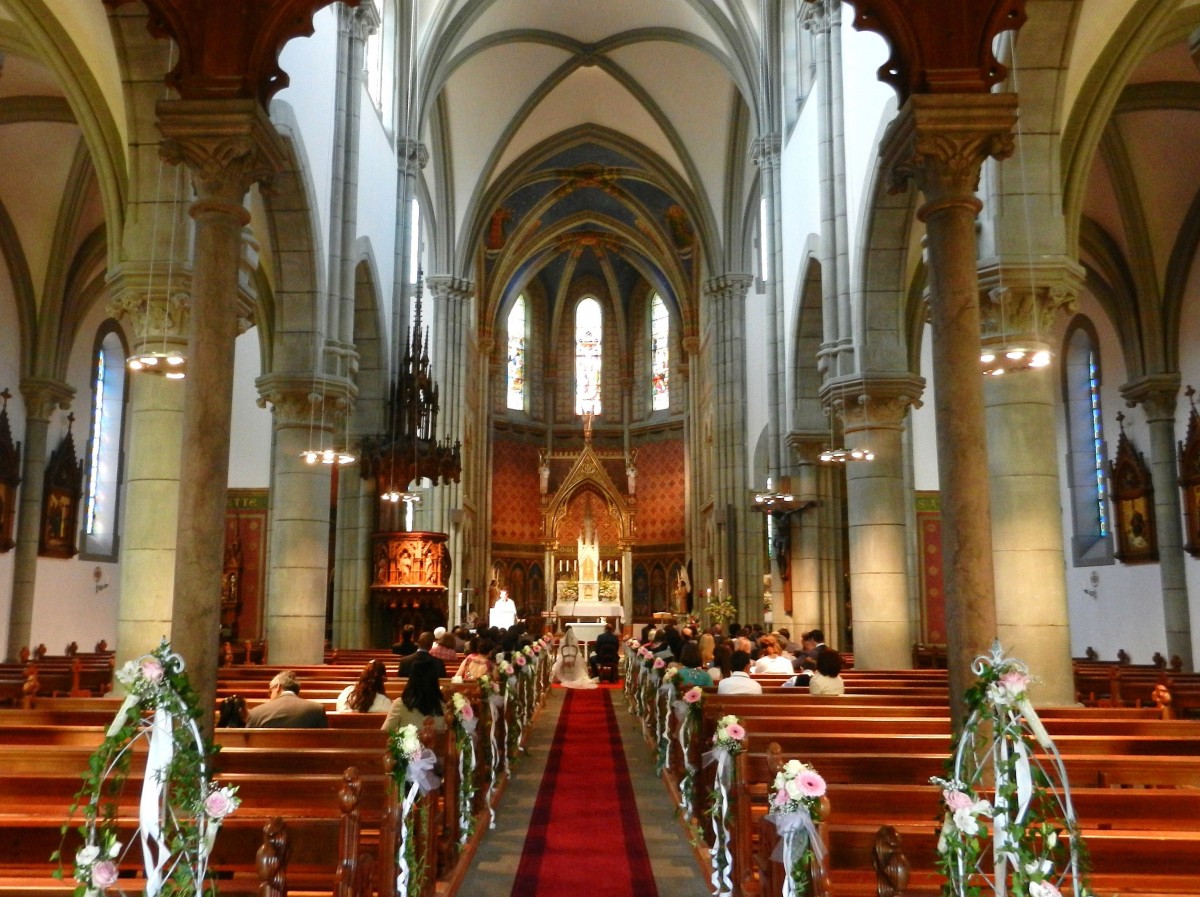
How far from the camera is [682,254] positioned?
121 feet

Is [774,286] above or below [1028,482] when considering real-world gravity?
above

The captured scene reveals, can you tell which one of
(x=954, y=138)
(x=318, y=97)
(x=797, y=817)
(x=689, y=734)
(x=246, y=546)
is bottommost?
(x=689, y=734)

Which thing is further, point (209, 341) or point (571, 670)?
point (571, 670)

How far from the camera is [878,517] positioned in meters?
13.8

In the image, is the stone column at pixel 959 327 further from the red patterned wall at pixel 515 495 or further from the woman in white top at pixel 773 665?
the red patterned wall at pixel 515 495

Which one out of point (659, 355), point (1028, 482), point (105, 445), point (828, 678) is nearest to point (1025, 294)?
point (1028, 482)

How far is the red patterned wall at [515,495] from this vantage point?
1585 inches

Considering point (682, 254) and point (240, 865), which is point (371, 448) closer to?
point (240, 865)

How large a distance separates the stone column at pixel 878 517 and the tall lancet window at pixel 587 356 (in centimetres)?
2897

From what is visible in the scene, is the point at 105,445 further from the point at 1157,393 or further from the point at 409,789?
the point at 1157,393

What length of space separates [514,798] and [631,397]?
3362 centimetres

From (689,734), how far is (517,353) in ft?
114

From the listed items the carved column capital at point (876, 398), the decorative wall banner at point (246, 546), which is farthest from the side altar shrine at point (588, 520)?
the carved column capital at point (876, 398)

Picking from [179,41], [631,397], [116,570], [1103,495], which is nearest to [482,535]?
[631,397]
